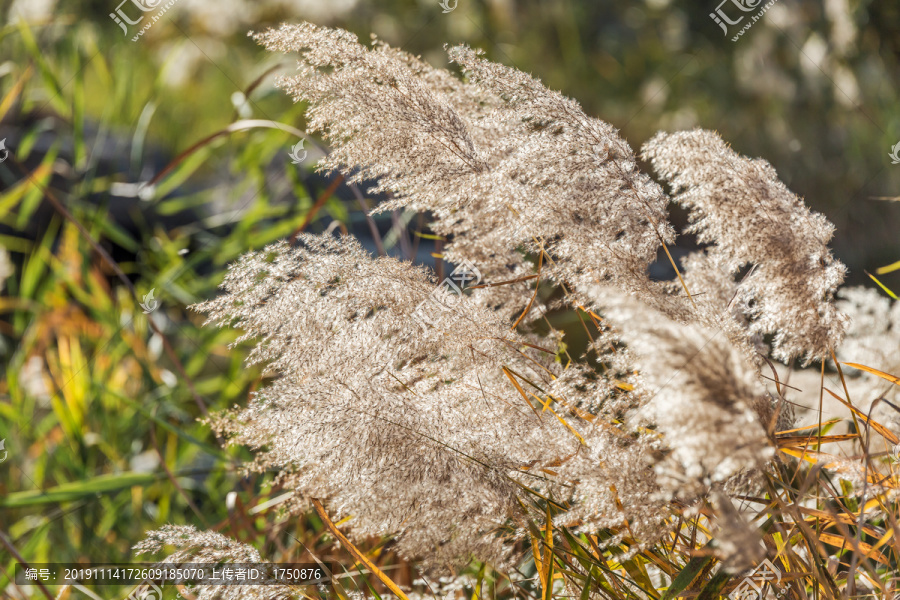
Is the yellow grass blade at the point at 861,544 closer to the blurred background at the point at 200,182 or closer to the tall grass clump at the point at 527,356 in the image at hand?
the tall grass clump at the point at 527,356

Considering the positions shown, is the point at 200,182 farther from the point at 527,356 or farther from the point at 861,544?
the point at 861,544

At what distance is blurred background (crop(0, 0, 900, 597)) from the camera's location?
1.20m

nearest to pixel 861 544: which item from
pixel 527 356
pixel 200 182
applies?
pixel 527 356

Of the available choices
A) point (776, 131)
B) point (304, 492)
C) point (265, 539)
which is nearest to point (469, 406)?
point (304, 492)

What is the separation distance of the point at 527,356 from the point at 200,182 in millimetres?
3599

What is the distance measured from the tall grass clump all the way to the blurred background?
5.1 inches

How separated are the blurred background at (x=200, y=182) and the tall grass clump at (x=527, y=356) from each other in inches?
5.1

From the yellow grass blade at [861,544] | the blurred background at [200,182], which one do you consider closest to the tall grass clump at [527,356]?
the yellow grass blade at [861,544]

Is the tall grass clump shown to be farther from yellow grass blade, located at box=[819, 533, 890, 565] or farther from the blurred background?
the blurred background

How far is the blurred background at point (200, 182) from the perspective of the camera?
120cm

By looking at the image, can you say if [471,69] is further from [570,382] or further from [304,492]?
[304,492]

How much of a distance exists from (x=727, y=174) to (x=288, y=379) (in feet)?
1.42

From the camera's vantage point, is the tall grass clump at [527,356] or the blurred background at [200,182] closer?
the tall grass clump at [527,356]

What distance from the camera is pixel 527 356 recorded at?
660 mm
